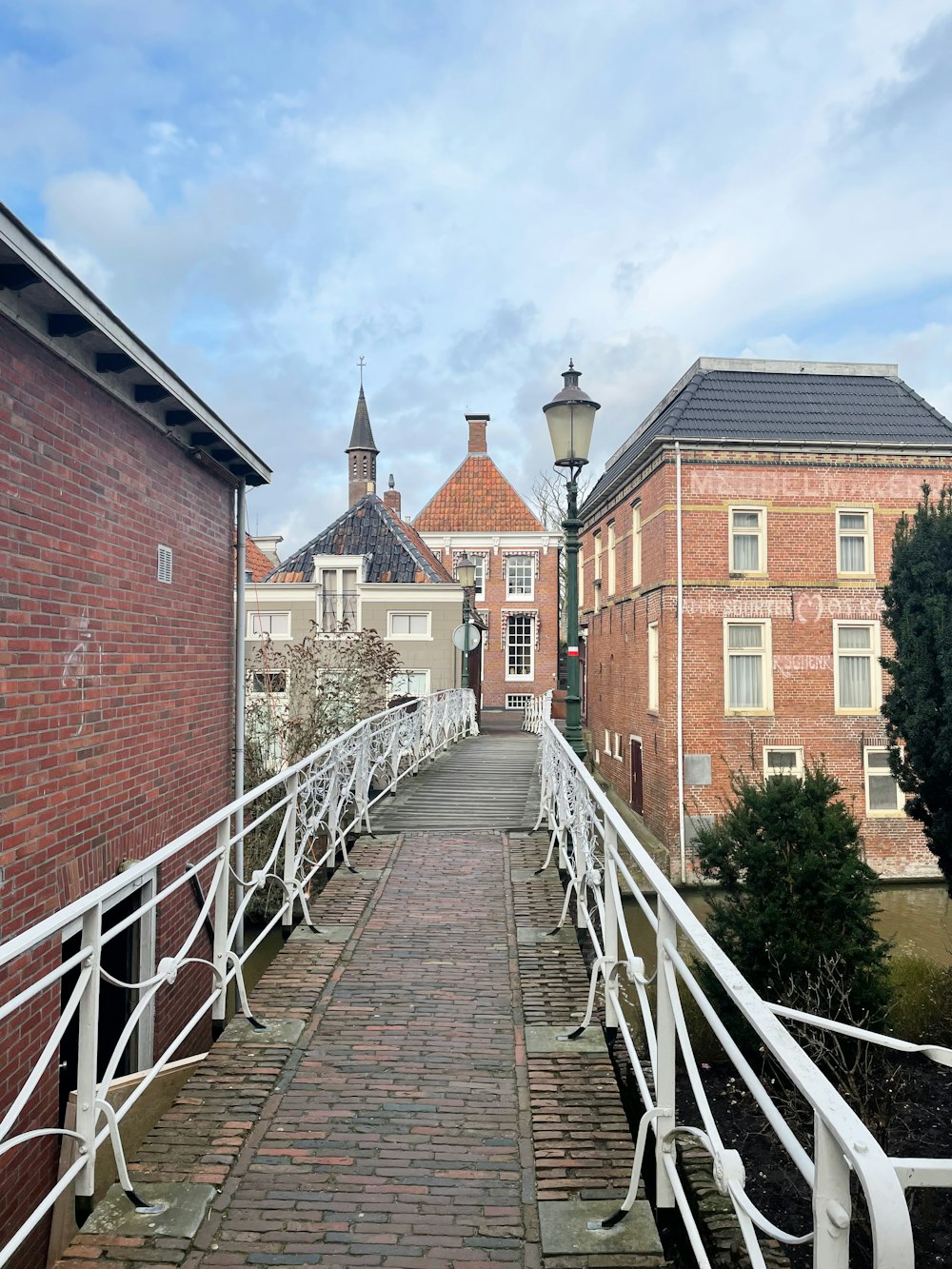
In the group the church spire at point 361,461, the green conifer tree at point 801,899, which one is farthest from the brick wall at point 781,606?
the church spire at point 361,461

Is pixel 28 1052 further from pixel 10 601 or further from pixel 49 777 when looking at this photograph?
pixel 10 601

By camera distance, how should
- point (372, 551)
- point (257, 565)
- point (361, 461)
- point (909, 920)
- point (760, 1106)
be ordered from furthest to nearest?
point (361, 461) → point (257, 565) → point (372, 551) → point (909, 920) → point (760, 1106)

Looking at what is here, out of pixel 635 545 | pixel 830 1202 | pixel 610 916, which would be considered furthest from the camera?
pixel 635 545

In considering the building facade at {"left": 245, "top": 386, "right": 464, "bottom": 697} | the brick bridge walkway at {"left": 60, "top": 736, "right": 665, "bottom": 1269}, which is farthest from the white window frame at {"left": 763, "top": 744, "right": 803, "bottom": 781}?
the brick bridge walkway at {"left": 60, "top": 736, "right": 665, "bottom": 1269}

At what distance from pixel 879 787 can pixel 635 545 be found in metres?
7.84

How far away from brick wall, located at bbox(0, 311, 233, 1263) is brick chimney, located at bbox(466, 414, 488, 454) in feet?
116

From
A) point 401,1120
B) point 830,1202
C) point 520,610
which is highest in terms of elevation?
point 520,610

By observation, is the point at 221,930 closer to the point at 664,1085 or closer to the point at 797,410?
the point at 664,1085

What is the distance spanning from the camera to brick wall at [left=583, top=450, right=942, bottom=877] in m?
19.8

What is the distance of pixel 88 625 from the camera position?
5.45 meters

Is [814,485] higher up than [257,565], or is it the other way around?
[814,485]

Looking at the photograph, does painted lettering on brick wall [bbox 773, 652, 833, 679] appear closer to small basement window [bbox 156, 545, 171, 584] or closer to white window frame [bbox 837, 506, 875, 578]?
white window frame [bbox 837, 506, 875, 578]

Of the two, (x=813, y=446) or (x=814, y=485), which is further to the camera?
(x=814, y=485)

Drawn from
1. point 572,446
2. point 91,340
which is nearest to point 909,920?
point 572,446
